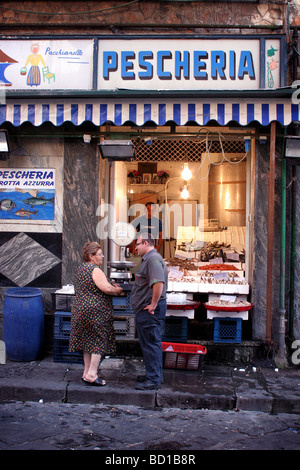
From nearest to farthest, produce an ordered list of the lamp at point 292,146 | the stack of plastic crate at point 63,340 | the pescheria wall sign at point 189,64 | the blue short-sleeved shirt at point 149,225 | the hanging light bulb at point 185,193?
the lamp at point 292,146
the stack of plastic crate at point 63,340
the pescheria wall sign at point 189,64
the blue short-sleeved shirt at point 149,225
the hanging light bulb at point 185,193


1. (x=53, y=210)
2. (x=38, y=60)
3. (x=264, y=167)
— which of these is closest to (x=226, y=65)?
(x=264, y=167)

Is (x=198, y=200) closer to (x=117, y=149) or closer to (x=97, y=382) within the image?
(x=117, y=149)

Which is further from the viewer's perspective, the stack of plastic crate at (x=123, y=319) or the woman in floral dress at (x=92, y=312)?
the stack of plastic crate at (x=123, y=319)

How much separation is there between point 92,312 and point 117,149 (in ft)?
8.33

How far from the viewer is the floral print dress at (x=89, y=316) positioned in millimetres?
Answer: 6469

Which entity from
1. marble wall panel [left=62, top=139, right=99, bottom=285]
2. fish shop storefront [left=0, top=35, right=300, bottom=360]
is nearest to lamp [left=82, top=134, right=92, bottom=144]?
fish shop storefront [left=0, top=35, right=300, bottom=360]

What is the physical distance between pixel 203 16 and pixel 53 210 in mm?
3991

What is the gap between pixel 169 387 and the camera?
21.4 ft

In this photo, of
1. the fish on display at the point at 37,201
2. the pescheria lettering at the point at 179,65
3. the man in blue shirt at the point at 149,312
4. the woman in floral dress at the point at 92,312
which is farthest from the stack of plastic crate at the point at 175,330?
the pescheria lettering at the point at 179,65

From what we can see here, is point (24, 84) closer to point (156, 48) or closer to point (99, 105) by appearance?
point (99, 105)

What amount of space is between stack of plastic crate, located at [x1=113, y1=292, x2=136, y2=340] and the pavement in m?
0.57

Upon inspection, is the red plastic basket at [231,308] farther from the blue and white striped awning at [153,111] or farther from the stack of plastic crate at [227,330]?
the blue and white striped awning at [153,111]

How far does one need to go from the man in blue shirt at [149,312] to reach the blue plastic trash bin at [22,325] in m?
1.71

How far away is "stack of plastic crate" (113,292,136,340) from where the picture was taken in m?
7.77
